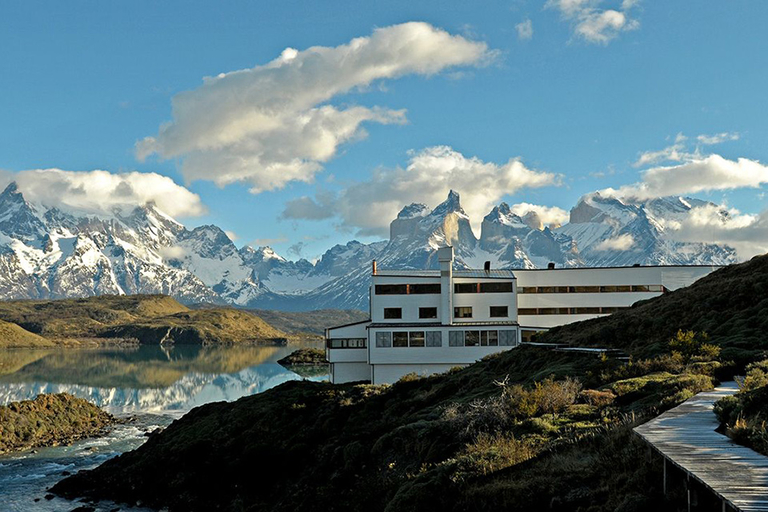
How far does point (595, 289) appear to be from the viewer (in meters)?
73.7

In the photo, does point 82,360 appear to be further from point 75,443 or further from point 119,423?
point 75,443

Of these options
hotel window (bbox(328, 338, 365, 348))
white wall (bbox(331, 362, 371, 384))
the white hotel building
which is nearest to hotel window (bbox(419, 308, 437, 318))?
the white hotel building

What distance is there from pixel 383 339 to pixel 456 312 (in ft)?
27.8

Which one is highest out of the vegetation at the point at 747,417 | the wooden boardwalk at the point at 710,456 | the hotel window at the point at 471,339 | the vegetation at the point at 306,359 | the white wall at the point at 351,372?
the hotel window at the point at 471,339

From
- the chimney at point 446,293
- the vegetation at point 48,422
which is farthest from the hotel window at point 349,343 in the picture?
the vegetation at point 48,422

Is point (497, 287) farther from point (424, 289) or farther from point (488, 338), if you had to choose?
point (424, 289)

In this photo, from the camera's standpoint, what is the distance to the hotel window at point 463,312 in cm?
6706

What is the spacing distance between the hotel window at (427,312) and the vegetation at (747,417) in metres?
49.0

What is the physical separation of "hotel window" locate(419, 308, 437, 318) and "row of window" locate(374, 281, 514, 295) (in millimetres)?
1726

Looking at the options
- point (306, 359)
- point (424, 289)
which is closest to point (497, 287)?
point (424, 289)

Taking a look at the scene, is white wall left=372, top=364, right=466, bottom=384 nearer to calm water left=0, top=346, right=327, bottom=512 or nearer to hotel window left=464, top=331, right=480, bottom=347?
hotel window left=464, top=331, right=480, bottom=347

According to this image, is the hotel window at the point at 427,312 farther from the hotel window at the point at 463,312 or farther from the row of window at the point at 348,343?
the row of window at the point at 348,343

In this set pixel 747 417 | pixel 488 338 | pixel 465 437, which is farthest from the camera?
pixel 488 338

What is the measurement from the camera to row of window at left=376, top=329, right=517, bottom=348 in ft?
206
